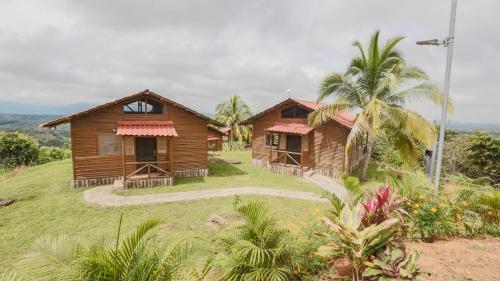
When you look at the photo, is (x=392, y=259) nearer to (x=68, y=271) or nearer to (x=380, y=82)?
(x=68, y=271)

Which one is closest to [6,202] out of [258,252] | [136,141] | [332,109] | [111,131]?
[111,131]

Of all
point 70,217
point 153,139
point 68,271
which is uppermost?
point 153,139

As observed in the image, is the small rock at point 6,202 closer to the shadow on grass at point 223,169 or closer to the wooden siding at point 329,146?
the shadow on grass at point 223,169

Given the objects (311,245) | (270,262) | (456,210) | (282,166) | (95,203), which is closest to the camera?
(270,262)

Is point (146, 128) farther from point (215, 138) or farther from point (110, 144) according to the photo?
point (215, 138)

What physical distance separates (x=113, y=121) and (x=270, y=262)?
12.2 meters

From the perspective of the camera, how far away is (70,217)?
9.32 meters

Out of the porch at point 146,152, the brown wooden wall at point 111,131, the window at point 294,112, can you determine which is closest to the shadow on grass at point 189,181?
the porch at point 146,152

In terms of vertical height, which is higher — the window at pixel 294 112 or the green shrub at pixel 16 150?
the window at pixel 294 112

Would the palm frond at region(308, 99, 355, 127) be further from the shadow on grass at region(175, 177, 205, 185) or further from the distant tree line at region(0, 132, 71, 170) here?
the distant tree line at region(0, 132, 71, 170)

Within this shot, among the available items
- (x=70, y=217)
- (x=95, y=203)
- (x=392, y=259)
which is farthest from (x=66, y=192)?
(x=392, y=259)

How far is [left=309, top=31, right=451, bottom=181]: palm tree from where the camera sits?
12.4 meters

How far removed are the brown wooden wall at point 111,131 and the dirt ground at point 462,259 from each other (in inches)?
491

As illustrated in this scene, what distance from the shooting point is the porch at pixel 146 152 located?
42.2 ft
